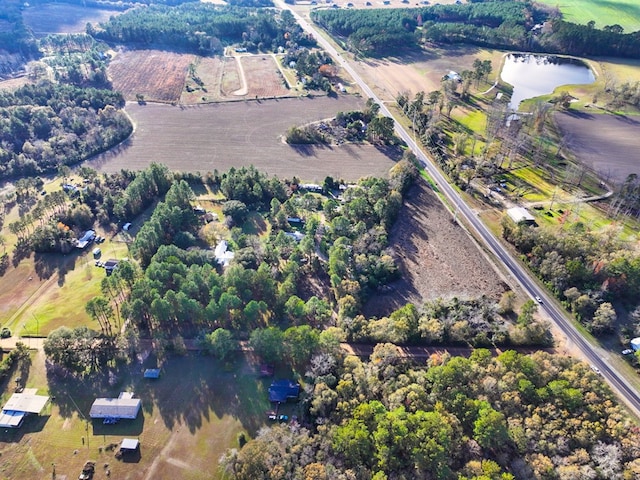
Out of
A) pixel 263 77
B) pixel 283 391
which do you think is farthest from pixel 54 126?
pixel 283 391

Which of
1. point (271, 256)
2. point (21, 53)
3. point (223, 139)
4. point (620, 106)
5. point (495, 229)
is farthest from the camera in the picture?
point (21, 53)

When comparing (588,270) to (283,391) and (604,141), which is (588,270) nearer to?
(283,391)

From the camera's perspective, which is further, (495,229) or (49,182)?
(49,182)

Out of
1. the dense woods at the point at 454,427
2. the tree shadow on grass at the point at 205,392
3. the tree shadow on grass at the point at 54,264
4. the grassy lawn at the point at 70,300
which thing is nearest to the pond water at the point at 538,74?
the dense woods at the point at 454,427

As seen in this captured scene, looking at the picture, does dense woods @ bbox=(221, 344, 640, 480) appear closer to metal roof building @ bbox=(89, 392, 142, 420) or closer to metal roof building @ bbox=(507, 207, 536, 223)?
metal roof building @ bbox=(89, 392, 142, 420)

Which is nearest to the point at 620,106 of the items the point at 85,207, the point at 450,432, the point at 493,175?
the point at 493,175

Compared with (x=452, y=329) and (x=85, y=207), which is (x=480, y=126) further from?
(x=85, y=207)

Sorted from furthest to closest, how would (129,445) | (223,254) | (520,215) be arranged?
1. (520,215)
2. (223,254)
3. (129,445)
